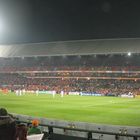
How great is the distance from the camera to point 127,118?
28000mm

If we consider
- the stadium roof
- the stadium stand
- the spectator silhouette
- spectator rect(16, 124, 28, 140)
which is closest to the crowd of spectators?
the stadium stand

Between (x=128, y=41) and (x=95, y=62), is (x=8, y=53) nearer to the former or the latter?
(x=95, y=62)

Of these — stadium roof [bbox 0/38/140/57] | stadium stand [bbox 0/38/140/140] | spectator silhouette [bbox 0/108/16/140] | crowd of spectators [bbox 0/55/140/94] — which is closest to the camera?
spectator silhouette [bbox 0/108/16/140]

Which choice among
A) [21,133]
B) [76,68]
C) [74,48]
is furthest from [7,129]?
[76,68]

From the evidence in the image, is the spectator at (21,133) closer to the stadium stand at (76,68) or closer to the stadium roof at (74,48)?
the stadium stand at (76,68)

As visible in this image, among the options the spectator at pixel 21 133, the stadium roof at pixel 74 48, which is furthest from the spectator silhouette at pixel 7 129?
the stadium roof at pixel 74 48

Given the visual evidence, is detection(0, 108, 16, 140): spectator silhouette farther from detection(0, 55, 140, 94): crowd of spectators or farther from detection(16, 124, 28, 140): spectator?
detection(0, 55, 140, 94): crowd of spectators

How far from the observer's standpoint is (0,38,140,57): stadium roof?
66.9 metres

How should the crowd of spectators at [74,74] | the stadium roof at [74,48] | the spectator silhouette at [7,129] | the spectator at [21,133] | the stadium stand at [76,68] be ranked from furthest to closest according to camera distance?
the crowd of spectators at [74,74] → the stadium stand at [76,68] → the stadium roof at [74,48] → the spectator at [21,133] → the spectator silhouette at [7,129]

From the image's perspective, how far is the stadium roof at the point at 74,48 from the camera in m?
66.9

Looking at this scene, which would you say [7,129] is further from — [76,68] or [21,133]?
[76,68]

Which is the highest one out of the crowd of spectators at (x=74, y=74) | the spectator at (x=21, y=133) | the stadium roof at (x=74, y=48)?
the stadium roof at (x=74, y=48)

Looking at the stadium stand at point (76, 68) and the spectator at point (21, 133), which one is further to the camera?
the stadium stand at point (76, 68)

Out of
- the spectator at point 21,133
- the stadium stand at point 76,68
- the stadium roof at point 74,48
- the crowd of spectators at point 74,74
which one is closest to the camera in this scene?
the spectator at point 21,133
